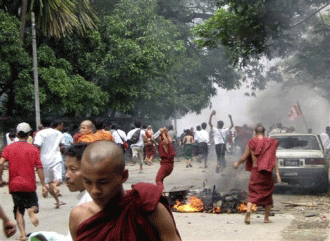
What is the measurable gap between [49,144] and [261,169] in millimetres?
3866

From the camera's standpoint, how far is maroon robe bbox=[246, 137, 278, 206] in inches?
392

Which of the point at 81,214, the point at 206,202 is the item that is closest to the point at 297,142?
Answer: the point at 206,202

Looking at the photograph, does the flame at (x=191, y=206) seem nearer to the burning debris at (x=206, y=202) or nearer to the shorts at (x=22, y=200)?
the burning debris at (x=206, y=202)

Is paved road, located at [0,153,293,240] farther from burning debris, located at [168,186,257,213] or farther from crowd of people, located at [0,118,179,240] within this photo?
crowd of people, located at [0,118,179,240]

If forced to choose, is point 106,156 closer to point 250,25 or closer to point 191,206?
point 191,206

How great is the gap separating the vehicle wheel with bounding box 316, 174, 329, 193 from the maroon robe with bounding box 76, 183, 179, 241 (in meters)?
11.7

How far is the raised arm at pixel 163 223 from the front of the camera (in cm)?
267

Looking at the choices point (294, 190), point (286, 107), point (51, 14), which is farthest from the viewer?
point (286, 107)

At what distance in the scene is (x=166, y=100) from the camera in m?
28.3

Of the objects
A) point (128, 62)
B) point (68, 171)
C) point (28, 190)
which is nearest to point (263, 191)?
point (28, 190)

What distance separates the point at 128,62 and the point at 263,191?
15702 mm

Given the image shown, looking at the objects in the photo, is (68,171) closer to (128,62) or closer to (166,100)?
(128,62)

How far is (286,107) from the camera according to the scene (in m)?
55.9

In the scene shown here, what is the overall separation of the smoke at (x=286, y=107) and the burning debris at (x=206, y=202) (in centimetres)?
3927
